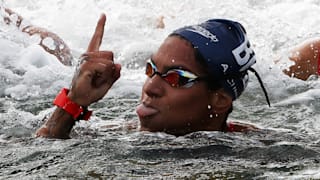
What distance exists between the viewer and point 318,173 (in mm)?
3814

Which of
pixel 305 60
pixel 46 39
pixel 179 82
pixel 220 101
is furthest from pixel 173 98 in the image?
pixel 46 39

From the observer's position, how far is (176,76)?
4617 mm

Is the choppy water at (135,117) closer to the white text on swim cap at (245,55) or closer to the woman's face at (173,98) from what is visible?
the woman's face at (173,98)

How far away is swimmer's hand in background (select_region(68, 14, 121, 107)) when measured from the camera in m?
4.36

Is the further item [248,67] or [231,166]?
[248,67]

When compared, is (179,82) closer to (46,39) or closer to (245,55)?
(245,55)

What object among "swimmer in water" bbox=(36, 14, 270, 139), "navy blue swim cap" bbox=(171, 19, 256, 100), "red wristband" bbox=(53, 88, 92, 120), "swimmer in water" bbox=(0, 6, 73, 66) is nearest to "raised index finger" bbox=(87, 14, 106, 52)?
"swimmer in water" bbox=(36, 14, 270, 139)

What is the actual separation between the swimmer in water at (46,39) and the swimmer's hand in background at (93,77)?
3573 mm

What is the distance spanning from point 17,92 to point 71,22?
17.2 feet

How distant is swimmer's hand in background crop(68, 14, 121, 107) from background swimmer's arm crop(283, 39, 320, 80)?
320cm

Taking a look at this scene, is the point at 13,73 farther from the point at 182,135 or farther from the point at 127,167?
the point at 127,167

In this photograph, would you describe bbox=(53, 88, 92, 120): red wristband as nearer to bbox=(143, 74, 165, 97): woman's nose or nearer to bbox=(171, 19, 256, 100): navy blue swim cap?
bbox=(143, 74, 165, 97): woman's nose

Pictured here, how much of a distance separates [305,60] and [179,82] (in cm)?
300

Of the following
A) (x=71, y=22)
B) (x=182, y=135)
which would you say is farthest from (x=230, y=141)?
(x=71, y=22)
